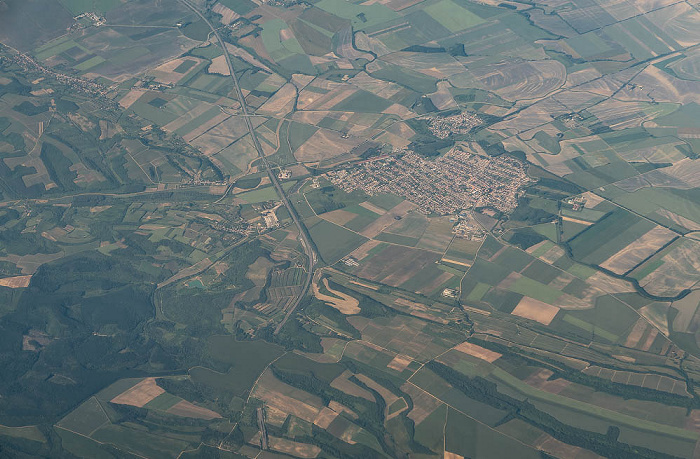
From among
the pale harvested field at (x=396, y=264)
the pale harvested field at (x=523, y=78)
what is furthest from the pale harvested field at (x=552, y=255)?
the pale harvested field at (x=523, y=78)

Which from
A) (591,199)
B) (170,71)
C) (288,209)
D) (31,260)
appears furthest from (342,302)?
(170,71)

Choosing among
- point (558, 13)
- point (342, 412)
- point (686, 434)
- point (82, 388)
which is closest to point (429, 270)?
point (342, 412)

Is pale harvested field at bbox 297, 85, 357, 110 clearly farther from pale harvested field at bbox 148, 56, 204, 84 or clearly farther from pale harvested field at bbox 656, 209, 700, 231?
pale harvested field at bbox 656, 209, 700, 231

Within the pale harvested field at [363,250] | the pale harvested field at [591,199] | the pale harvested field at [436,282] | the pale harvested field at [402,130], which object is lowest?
the pale harvested field at [436,282]

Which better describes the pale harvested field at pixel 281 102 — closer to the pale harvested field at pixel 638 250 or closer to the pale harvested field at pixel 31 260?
the pale harvested field at pixel 31 260

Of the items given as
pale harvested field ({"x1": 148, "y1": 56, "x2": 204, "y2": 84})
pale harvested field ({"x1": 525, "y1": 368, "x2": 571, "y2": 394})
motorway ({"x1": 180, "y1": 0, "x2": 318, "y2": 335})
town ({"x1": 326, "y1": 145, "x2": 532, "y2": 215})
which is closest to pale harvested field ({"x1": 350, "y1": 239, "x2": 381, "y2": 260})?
motorway ({"x1": 180, "y1": 0, "x2": 318, "y2": 335})
